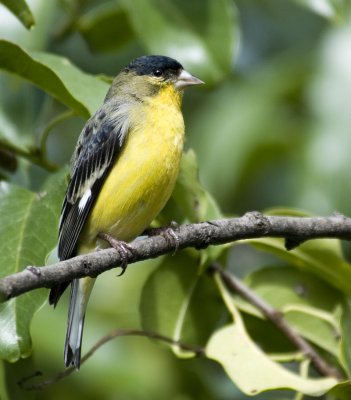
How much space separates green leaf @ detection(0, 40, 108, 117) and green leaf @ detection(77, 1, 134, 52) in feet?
3.22

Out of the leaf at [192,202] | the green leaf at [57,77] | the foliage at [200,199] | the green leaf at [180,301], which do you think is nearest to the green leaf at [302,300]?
the foliage at [200,199]

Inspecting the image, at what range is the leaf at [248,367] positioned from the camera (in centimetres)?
306

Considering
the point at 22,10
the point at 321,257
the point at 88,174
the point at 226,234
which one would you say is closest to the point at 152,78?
the point at 88,174

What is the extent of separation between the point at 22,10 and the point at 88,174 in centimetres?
75

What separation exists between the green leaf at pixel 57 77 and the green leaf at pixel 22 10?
10 cm

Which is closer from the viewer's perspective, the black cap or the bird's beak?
the bird's beak

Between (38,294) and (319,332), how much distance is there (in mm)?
1176

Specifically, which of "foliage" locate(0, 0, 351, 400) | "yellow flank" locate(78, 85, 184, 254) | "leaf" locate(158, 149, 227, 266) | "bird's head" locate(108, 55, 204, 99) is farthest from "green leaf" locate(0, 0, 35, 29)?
"bird's head" locate(108, 55, 204, 99)

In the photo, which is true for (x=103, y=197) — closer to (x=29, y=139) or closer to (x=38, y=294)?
(x=29, y=139)

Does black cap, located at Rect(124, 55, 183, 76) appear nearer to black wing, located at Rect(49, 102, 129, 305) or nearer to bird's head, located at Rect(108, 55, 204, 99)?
bird's head, located at Rect(108, 55, 204, 99)

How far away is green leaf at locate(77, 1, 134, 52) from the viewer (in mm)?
4383

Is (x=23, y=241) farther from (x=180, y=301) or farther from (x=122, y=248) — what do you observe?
(x=180, y=301)

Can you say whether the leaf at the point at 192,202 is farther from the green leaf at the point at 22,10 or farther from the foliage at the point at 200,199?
the green leaf at the point at 22,10

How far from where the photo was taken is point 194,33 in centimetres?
412
